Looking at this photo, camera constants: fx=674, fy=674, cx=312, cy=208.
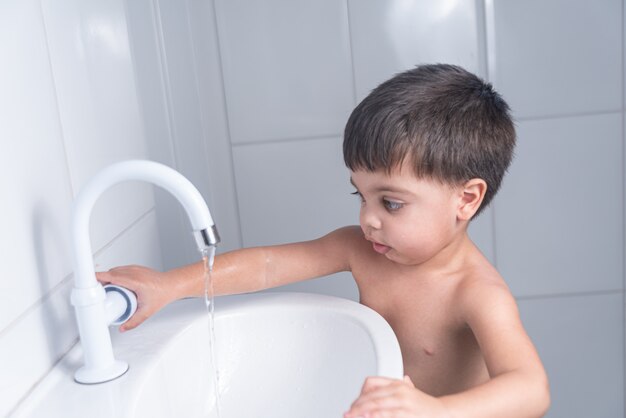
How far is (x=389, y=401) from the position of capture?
1.96ft

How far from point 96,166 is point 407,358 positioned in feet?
1.72

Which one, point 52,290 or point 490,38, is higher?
point 490,38

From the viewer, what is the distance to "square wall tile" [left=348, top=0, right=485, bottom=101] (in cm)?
129

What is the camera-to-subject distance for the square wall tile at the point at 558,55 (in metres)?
1.28

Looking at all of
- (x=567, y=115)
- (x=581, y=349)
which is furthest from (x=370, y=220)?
(x=581, y=349)

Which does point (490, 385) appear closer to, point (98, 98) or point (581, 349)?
point (98, 98)

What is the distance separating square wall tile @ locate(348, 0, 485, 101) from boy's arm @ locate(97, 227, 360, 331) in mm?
411

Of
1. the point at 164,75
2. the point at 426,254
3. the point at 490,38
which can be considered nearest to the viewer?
the point at 426,254

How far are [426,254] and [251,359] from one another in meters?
0.29

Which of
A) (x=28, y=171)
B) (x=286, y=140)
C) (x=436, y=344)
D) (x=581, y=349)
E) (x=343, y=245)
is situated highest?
(x=28, y=171)

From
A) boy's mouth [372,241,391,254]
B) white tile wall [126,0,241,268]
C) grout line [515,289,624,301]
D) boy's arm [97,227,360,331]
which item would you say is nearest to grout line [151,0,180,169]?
white tile wall [126,0,241,268]

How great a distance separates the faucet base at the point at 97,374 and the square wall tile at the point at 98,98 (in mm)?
167

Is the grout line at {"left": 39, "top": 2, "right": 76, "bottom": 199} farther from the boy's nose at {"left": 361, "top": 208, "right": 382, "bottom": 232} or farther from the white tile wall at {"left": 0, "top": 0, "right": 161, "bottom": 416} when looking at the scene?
the boy's nose at {"left": 361, "top": 208, "right": 382, "bottom": 232}

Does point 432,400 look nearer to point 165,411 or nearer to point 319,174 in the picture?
point 165,411
